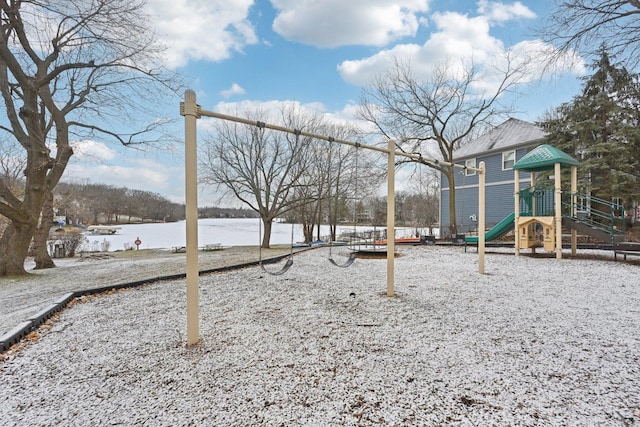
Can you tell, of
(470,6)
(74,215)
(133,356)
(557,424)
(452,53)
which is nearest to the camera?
(557,424)

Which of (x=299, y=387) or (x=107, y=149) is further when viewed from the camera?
(x=107, y=149)

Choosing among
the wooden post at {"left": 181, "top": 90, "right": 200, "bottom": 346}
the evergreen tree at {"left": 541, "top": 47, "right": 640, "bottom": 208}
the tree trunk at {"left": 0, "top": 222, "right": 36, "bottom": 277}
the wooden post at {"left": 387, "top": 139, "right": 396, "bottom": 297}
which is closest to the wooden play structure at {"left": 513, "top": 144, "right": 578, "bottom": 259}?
the evergreen tree at {"left": 541, "top": 47, "right": 640, "bottom": 208}

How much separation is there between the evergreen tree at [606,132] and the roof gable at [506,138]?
171cm

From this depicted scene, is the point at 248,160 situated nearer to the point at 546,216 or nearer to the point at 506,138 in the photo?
the point at 546,216

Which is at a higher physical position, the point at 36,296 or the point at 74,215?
the point at 74,215

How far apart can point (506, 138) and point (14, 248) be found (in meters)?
21.1

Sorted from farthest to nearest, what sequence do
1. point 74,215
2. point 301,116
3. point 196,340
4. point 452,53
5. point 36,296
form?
point 74,215
point 301,116
point 452,53
point 36,296
point 196,340

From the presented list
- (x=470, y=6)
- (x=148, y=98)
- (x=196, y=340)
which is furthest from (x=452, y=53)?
(x=196, y=340)

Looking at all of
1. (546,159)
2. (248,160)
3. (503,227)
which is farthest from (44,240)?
(546,159)

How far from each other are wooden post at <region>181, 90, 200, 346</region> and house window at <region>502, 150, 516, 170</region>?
17303 mm

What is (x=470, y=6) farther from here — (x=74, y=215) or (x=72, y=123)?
(x=74, y=215)

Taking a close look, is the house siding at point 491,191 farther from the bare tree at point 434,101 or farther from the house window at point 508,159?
the bare tree at point 434,101

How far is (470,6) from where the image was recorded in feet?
29.4

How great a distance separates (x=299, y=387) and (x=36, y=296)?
618cm
